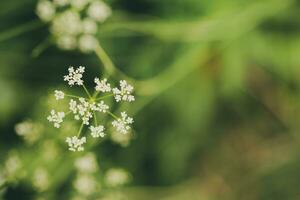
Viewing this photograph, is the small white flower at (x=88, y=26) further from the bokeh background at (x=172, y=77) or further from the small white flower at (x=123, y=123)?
the small white flower at (x=123, y=123)

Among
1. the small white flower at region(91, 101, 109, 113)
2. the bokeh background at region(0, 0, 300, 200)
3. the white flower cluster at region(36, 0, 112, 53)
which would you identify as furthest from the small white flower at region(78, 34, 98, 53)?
the small white flower at region(91, 101, 109, 113)

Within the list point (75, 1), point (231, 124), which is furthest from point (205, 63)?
point (75, 1)

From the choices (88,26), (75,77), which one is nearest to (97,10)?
(88,26)

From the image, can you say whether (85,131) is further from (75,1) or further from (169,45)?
(169,45)

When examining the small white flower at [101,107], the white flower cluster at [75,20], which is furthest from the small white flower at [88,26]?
the small white flower at [101,107]

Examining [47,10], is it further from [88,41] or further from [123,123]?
[123,123]
